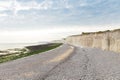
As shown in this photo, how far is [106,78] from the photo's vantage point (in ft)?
60.0

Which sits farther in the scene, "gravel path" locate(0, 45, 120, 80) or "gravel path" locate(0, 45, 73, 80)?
"gravel path" locate(0, 45, 73, 80)

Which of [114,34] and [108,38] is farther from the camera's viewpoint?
[108,38]

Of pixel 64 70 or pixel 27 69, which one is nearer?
pixel 64 70

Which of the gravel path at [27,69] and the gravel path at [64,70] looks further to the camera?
the gravel path at [27,69]

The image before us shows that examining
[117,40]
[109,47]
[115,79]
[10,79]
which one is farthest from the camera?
[109,47]

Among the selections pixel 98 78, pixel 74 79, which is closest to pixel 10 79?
pixel 74 79

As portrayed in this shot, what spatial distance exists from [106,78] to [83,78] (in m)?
1.21

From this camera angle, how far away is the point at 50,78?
18.8m

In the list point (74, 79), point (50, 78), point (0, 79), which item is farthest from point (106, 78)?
point (0, 79)

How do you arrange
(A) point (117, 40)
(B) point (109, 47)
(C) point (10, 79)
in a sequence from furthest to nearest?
(B) point (109, 47)
(A) point (117, 40)
(C) point (10, 79)

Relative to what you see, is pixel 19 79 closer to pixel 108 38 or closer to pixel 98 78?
pixel 98 78

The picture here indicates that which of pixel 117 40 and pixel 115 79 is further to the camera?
pixel 117 40

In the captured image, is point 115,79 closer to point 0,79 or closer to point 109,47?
point 0,79

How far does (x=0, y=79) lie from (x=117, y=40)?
30.9 metres
